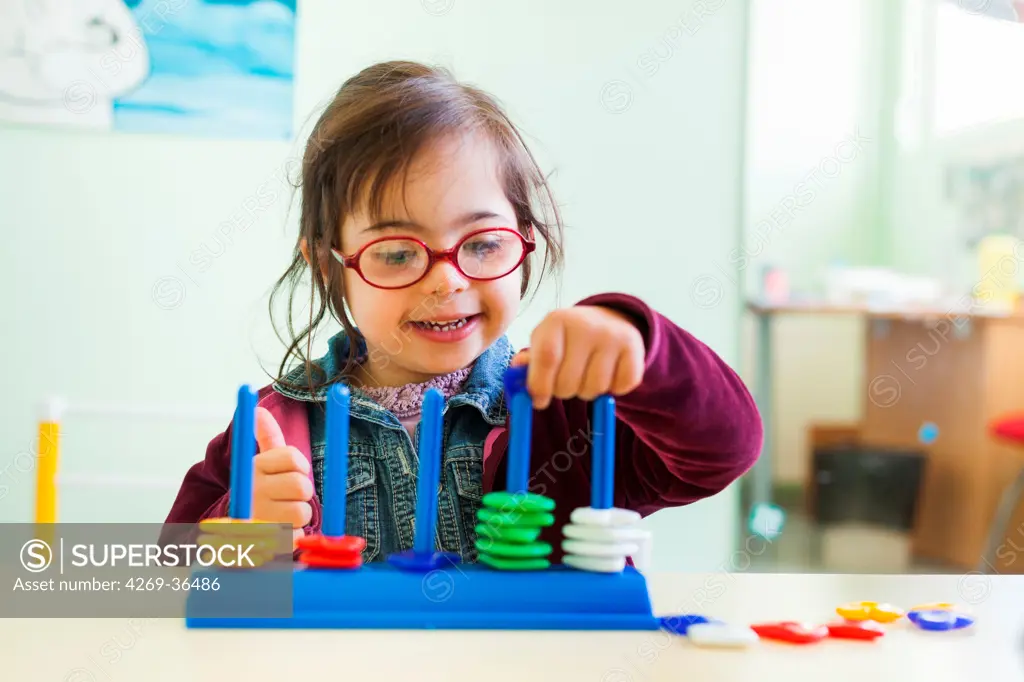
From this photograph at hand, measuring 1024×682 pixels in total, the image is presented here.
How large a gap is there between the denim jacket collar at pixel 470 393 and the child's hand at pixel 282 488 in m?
0.18

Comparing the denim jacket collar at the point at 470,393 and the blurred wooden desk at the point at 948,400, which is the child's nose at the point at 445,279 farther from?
the blurred wooden desk at the point at 948,400

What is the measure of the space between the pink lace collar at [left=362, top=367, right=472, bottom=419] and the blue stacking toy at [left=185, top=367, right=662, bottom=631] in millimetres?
333

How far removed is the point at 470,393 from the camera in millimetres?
875

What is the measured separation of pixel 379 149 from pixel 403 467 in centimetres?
27

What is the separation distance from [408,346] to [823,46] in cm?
340

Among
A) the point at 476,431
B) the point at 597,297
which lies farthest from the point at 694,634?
the point at 476,431

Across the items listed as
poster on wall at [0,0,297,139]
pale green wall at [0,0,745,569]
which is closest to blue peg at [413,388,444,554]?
pale green wall at [0,0,745,569]

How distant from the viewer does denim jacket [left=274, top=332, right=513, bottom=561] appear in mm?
850

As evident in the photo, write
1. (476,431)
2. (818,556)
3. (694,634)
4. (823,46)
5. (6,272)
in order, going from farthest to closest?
(823,46) < (818,556) < (6,272) < (476,431) < (694,634)

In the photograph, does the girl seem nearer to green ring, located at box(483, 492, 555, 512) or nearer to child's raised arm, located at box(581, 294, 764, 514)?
child's raised arm, located at box(581, 294, 764, 514)

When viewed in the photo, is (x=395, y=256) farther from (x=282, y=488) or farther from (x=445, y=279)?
(x=282, y=488)

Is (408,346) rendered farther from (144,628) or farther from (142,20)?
(142,20)

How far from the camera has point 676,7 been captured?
7.37 ft

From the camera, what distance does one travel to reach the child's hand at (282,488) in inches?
25.7
